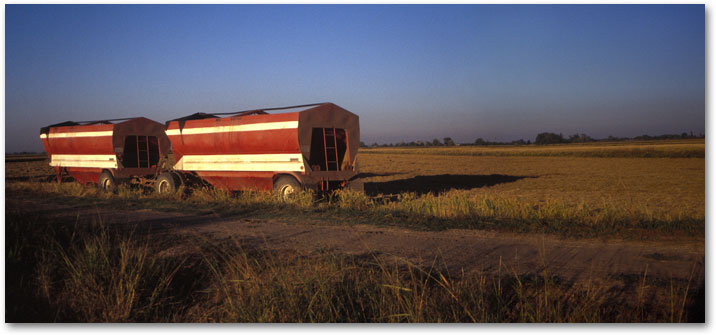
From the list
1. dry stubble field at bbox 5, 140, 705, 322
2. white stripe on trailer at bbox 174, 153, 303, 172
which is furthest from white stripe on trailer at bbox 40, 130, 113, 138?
dry stubble field at bbox 5, 140, 705, 322

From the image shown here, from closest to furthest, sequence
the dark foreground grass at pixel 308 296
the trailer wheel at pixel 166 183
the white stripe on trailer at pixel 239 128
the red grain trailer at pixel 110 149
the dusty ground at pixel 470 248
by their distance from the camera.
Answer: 1. the dark foreground grass at pixel 308 296
2. the dusty ground at pixel 470 248
3. the white stripe on trailer at pixel 239 128
4. the trailer wheel at pixel 166 183
5. the red grain trailer at pixel 110 149

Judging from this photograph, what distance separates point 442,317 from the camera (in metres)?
3.74

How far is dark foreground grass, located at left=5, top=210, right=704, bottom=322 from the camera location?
379 cm

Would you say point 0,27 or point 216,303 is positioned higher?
point 0,27

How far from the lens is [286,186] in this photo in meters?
11.8

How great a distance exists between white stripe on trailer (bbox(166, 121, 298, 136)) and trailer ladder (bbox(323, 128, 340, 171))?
1127 mm

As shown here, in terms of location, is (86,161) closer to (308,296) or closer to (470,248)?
(470,248)

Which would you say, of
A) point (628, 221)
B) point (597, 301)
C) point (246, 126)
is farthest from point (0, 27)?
point (628, 221)

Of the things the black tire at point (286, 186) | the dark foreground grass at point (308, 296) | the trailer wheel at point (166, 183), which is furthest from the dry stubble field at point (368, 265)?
the trailer wheel at point (166, 183)

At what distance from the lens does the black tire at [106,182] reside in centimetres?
1554

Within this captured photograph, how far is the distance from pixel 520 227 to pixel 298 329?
5205 millimetres

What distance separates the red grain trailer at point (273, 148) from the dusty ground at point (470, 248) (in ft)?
8.75

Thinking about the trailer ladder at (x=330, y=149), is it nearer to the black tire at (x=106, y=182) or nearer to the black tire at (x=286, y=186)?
the black tire at (x=286, y=186)

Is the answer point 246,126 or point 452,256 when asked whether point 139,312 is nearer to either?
point 452,256
